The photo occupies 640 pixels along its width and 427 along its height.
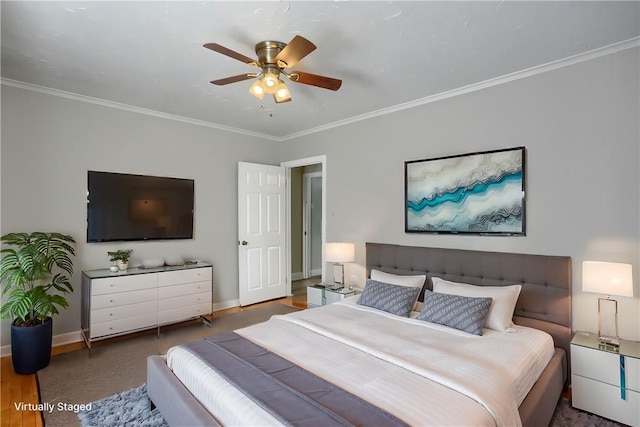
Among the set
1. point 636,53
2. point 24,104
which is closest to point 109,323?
point 24,104

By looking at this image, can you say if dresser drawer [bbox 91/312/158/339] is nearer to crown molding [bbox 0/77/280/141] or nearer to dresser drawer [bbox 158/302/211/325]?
dresser drawer [bbox 158/302/211/325]

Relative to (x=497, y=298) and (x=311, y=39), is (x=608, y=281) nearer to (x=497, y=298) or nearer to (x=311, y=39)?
(x=497, y=298)

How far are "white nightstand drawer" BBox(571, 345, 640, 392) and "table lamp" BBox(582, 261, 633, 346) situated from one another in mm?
170

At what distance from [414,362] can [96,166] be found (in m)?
3.79

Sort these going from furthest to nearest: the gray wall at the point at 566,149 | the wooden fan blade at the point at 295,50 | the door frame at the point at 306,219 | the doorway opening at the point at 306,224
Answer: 1. the door frame at the point at 306,219
2. the doorway opening at the point at 306,224
3. the gray wall at the point at 566,149
4. the wooden fan blade at the point at 295,50

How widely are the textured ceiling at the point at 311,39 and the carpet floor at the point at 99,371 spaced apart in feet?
8.68

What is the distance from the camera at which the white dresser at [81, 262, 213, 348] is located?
327cm

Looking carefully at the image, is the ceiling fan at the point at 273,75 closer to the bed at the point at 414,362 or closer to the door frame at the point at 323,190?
the bed at the point at 414,362

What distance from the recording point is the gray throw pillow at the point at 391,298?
2.92 metres

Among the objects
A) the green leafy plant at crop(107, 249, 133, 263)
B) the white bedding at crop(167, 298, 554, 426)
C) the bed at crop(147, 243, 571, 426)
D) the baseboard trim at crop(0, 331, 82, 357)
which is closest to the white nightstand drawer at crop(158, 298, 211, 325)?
the green leafy plant at crop(107, 249, 133, 263)

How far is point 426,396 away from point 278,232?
3924 mm

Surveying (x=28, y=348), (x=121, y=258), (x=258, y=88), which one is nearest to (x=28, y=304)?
(x=28, y=348)

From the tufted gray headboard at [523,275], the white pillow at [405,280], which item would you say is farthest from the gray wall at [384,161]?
the white pillow at [405,280]

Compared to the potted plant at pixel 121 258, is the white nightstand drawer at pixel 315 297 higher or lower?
lower
